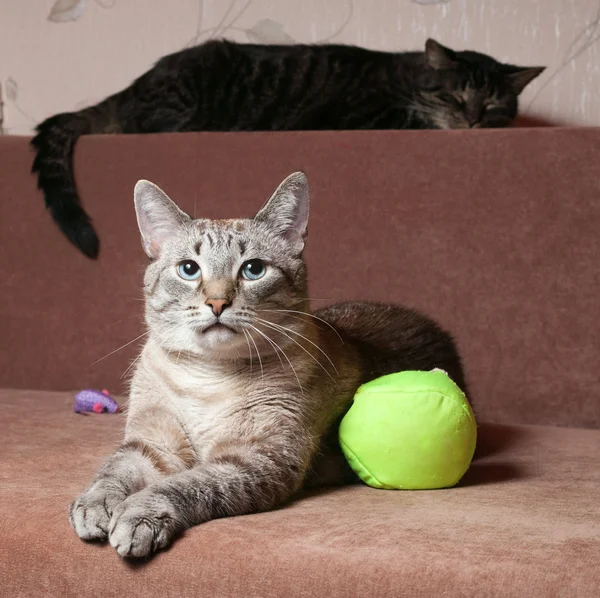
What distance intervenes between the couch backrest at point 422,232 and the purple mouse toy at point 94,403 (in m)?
0.24

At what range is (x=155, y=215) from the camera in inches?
67.0

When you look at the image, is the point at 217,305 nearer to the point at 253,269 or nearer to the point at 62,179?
the point at 253,269

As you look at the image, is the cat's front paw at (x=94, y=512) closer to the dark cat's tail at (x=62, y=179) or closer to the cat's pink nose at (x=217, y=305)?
the cat's pink nose at (x=217, y=305)

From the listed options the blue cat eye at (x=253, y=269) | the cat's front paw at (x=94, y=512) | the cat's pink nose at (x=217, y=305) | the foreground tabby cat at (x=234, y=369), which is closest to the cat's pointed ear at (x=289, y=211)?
the foreground tabby cat at (x=234, y=369)

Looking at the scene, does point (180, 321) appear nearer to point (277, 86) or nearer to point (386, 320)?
point (386, 320)

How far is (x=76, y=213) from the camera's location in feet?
8.53

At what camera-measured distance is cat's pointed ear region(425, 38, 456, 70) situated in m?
2.59

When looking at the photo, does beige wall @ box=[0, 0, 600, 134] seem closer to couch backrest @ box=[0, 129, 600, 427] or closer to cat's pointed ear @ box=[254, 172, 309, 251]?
couch backrest @ box=[0, 129, 600, 427]

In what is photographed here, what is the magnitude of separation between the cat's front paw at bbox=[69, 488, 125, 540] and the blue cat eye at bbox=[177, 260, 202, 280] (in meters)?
0.41

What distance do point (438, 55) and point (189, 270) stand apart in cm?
138

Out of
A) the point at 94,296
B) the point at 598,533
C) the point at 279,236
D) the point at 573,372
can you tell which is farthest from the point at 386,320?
the point at 94,296

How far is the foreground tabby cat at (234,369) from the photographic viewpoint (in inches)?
58.5

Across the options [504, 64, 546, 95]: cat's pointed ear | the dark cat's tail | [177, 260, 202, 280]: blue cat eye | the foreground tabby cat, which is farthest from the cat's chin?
[504, 64, 546, 95]: cat's pointed ear

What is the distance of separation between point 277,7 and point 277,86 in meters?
0.30
